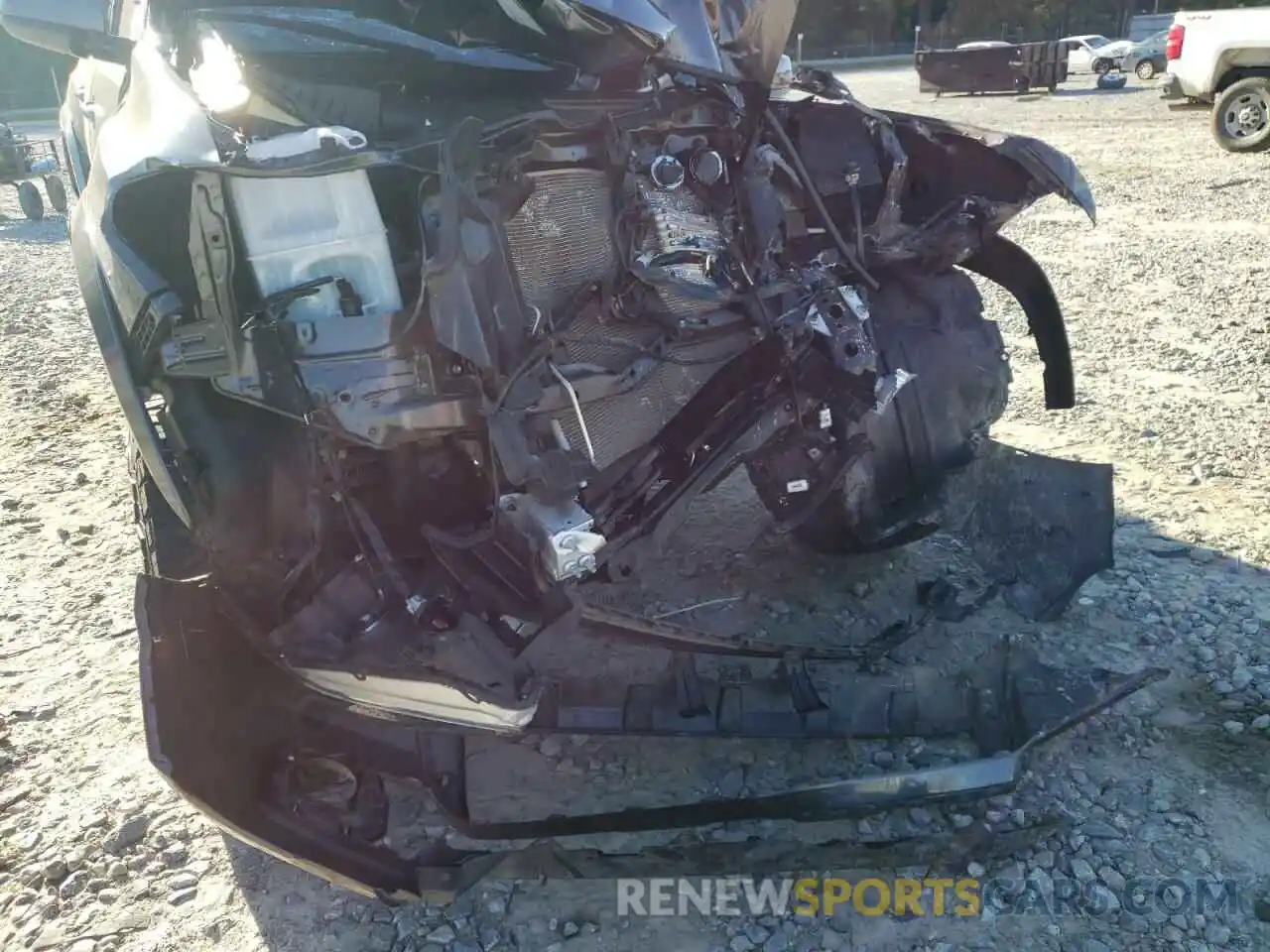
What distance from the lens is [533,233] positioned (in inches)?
99.3

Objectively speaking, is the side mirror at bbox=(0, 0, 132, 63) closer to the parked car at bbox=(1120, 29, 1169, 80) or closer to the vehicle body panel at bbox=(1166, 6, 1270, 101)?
the vehicle body panel at bbox=(1166, 6, 1270, 101)

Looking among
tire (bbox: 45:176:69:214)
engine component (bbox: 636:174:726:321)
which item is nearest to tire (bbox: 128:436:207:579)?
engine component (bbox: 636:174:726:321)

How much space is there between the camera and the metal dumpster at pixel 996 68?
778 inches

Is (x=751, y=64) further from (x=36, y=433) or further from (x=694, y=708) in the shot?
(x=36, y=433)

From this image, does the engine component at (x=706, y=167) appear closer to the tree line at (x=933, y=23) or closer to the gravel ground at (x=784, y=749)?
the gravel ground at (x=784, y=749)

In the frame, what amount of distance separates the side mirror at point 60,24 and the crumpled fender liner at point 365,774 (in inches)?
67.1

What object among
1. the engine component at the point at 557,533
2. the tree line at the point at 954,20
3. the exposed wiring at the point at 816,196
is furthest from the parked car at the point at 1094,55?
the engine component at the point at 557,533

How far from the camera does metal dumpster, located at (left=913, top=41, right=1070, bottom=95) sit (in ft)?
64.8

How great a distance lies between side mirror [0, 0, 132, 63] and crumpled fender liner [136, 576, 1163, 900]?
1.71 metres

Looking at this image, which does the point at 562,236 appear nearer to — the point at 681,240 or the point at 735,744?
the point at 681,240

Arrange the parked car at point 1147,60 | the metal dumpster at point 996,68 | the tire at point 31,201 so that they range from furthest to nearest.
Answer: the parked car at point 1147,60, the metal dumpster at point 996,68, the tire at point 31,201

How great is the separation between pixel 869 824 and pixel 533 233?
181cm

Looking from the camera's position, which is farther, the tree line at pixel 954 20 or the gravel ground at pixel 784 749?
the tree line at pixel 954 20

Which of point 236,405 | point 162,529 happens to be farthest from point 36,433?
point 236,405
